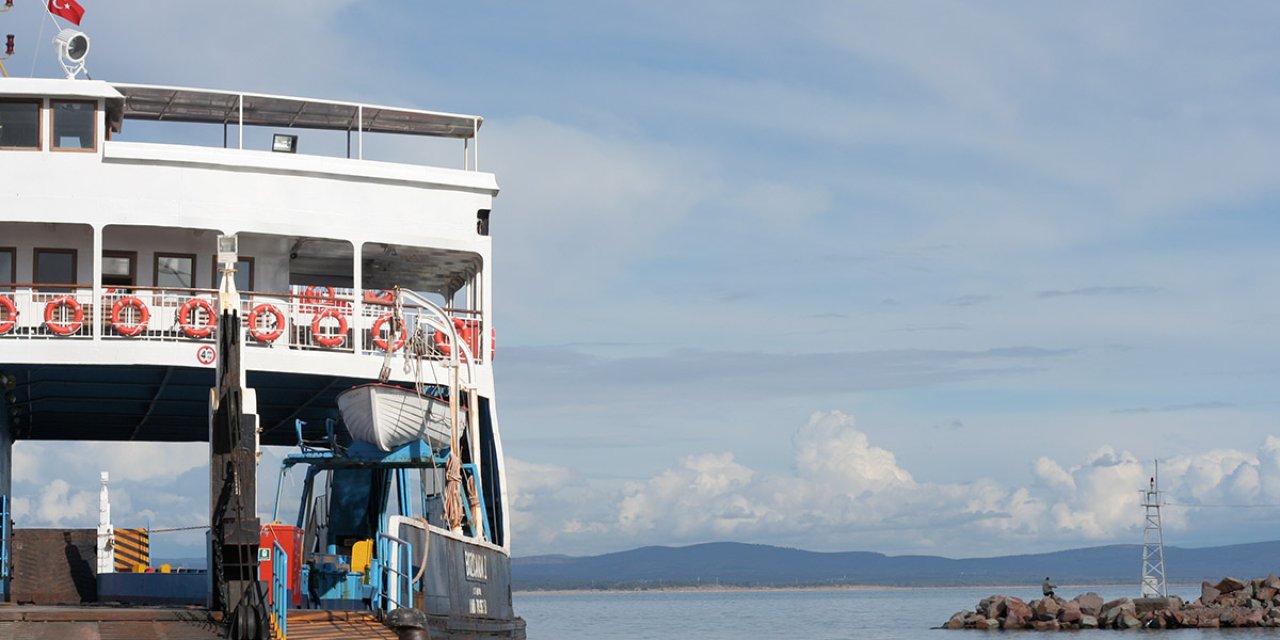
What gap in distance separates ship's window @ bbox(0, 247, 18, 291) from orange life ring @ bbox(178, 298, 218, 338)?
3.52 metres

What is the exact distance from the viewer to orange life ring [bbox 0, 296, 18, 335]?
75.2 ft

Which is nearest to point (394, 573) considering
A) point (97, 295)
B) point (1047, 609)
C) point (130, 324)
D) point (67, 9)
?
point (130, 324)

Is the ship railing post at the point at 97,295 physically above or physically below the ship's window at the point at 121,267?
below

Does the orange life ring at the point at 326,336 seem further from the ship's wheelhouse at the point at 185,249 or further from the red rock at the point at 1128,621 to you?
the red rock at the point at 1128,621

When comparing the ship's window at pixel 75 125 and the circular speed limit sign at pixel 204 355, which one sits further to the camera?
the ship's window at pixel 75 125

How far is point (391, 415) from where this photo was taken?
22.8m

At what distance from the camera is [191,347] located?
23.1m

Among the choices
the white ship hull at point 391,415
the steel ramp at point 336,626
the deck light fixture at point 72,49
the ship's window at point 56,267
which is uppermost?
the deck light fixture at point 72,49

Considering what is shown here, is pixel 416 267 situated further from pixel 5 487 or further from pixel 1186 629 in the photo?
pixel 1186 629

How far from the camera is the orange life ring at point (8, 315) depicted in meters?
22.9

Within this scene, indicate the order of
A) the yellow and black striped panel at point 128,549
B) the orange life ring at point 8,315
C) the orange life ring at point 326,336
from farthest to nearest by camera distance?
the yellow and black striped panel at point 128,549 < the orange life ring at point 326,336 < the orange life ring at point 8,315

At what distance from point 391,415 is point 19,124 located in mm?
7456

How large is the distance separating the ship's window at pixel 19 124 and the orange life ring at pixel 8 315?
8.13ft

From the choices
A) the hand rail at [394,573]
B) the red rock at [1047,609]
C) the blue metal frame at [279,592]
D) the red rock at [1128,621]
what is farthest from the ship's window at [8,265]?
the red rock at [1047,609]
